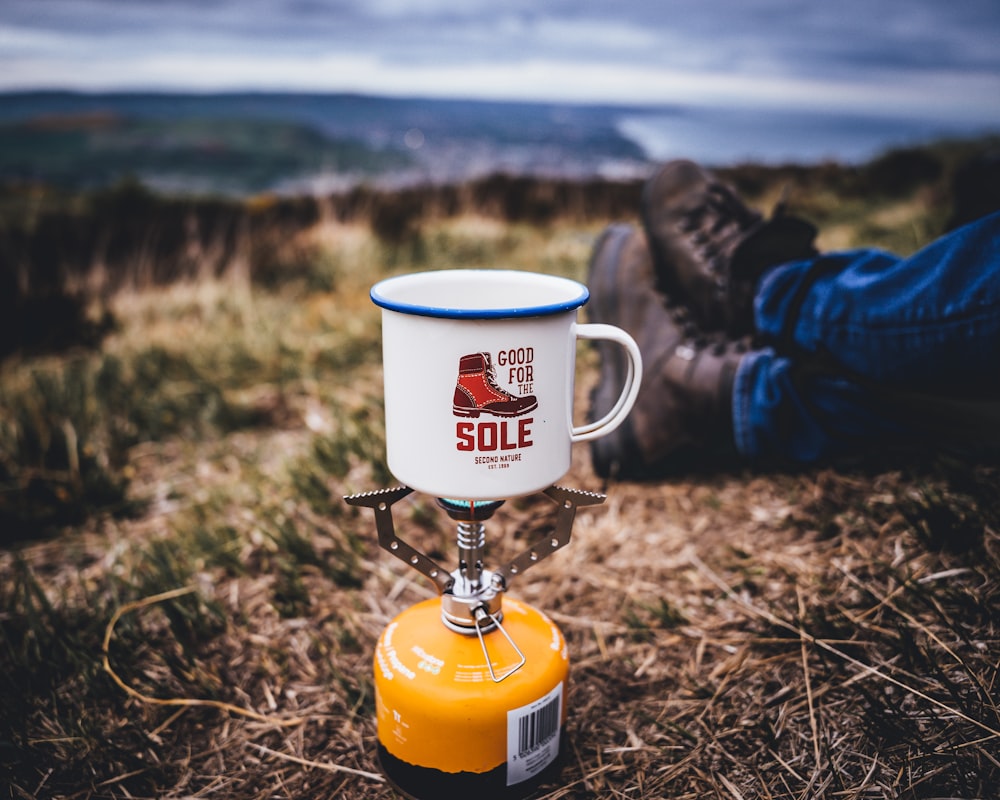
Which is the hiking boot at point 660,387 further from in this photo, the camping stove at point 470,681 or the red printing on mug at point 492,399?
the red printing on mug at point 492,399

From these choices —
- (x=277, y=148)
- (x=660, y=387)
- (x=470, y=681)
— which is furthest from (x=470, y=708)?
(x=277, y=148)

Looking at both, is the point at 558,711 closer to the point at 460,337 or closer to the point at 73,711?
the point at 460,337

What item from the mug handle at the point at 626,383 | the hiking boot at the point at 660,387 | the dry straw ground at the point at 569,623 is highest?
the mug handle at the point at 626,383

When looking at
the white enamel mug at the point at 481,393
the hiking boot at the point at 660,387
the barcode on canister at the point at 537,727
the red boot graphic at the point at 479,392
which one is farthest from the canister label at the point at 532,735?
the hiking boot at the point at 660,387

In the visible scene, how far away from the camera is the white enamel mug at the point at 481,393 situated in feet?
3.57

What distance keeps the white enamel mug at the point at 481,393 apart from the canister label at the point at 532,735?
1.34 ft

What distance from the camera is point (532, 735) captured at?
1296mm

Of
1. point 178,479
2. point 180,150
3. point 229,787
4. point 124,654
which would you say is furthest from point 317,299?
point 180,150

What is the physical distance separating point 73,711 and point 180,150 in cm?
3326

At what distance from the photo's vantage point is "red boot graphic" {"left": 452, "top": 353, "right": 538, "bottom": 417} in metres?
1.09

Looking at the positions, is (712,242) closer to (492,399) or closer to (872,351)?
(872,351)

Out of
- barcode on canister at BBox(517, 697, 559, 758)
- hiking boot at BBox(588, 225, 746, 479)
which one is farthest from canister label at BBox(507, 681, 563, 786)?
hiking boot at BBox(588, 225, 746, 479)

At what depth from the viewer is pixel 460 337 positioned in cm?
108

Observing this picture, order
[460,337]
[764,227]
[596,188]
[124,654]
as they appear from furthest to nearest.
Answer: [596,188] < [764,227] < [124,654] < [460,337]
